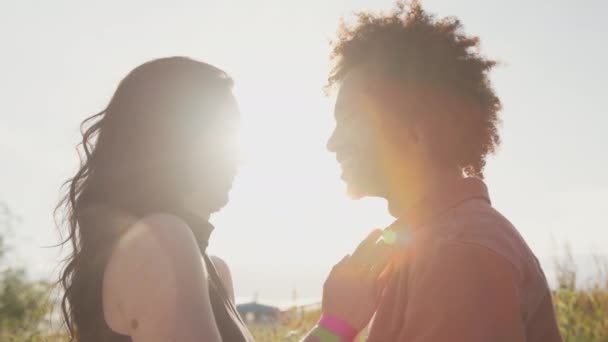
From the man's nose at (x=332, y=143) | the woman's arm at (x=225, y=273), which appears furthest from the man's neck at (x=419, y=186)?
the woman's arm at (x=225, y=273)

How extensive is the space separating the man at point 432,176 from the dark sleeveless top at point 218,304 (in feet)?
2.17

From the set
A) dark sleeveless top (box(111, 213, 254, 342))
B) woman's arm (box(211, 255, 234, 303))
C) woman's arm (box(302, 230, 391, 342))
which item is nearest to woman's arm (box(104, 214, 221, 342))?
dark sleeveless top (box(111, 213, 254, 342))

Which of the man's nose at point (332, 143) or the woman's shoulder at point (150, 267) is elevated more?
the man's nose at point (332, 143)

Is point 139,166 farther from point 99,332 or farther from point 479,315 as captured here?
point 479,315

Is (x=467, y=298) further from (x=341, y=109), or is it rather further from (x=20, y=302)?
(x=20, y=302)

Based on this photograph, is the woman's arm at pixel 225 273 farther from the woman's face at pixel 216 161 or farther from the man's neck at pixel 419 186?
the man's neck at pixel 419 186

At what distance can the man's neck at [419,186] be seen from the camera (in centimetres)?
276

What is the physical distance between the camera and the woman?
97.9 inches

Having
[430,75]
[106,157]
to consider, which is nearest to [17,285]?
[106,157]

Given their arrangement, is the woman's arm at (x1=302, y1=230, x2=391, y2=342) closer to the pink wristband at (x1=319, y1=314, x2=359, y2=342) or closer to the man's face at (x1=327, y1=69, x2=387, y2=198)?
the pink wristband at (x1=319, y1=314, x2=359, y2=342)

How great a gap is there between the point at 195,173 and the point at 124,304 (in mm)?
743

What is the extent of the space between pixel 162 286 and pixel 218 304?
49 centimetres

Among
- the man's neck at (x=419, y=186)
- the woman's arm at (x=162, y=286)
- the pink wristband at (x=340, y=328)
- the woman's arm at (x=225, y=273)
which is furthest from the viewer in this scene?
the woman's arm at (x=225, y=273)

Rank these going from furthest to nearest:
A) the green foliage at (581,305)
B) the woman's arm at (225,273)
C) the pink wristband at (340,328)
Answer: the green foliage at (581,305) < the woman's arm at (225,273) < the pink wristband at (340,328)
